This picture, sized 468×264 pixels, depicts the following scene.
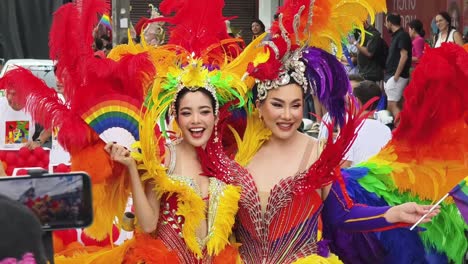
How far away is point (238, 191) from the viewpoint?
16.7 feet

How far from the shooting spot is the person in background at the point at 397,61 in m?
12.3

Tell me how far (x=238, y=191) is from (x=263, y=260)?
13.1 inches

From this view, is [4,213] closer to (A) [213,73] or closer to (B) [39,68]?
(A) [213,73]

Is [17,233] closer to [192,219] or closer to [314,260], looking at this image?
[192,219]

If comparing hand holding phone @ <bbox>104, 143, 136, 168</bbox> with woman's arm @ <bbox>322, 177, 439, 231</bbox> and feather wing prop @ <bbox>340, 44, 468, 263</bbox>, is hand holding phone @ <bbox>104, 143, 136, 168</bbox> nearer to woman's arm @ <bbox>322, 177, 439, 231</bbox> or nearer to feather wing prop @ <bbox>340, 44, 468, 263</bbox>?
woman's arm @ <bbox>322, 177, 439, 231</bbox>

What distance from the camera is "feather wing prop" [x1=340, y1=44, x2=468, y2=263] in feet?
17.1

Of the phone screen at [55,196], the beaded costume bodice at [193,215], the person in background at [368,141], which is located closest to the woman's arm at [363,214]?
the beaded costume bodice at [193,215]

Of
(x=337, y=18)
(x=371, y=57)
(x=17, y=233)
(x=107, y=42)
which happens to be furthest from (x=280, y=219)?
(x=371, y=57)

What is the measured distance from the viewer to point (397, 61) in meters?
12.6

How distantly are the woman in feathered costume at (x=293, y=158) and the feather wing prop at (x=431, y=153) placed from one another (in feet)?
0.99

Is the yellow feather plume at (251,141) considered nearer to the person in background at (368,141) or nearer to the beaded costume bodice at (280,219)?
the beaded costume bodice at (280,219)

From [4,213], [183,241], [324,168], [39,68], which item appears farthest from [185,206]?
[39,68]

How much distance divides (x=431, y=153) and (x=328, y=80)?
24.9 inches

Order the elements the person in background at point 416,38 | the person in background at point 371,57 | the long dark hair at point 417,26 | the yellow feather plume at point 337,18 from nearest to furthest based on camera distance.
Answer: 1. the yellow feather plume at point 337,18
2. the person in background at point 371,57
3. the person in background at point 416,38
4. the long dark hair at point 417,26
